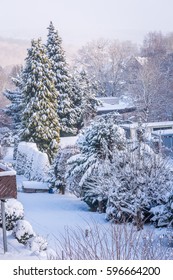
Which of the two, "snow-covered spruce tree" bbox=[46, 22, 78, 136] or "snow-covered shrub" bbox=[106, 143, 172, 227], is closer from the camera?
"snow-covered shrub" bbox=[106, 143, 172, 227]

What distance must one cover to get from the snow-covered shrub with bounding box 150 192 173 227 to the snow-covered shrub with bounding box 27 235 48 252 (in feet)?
5.65

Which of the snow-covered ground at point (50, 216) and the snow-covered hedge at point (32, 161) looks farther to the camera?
the snow-covered hedge at point (32, 161)

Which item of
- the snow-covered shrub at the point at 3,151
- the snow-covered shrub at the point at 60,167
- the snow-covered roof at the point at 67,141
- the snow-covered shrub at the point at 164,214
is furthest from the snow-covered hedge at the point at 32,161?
the snow-covered shrub at the point at 164,214

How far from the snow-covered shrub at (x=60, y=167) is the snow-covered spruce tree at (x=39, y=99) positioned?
0.32 m

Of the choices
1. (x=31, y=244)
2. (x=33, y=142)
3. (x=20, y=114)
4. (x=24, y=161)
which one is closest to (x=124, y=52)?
(x=31, y=244)

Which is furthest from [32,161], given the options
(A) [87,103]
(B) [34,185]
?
(A) [87,103]

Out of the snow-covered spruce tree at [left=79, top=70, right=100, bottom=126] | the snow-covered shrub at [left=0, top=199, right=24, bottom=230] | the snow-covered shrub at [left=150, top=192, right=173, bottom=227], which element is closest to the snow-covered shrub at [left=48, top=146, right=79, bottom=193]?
the snow-covered spruce tree at [left=79, top=70, right=100, bottom=126]

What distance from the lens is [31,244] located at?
568cm

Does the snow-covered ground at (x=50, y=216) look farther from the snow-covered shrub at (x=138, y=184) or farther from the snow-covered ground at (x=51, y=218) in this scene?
the snow-covered shrub at (x=138, y=184)

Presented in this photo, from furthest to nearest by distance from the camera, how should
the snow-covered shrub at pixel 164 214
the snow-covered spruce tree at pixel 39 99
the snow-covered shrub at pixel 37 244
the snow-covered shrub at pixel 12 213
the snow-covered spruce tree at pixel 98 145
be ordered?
the snow-covered spruce tree at pixel 39 99 < the snow-covered spruce tree at pixel 98 145 < the snow-covered shrub at pixel 12 213 < the snow-covered shrub at pixel 164 214 < the snow-covered shrub at pixel 37 244

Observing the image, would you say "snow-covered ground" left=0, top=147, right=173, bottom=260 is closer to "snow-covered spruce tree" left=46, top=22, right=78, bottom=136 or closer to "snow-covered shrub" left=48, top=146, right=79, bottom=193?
"snow-covered shrub" left=48, top=146, right=79, bottom=193

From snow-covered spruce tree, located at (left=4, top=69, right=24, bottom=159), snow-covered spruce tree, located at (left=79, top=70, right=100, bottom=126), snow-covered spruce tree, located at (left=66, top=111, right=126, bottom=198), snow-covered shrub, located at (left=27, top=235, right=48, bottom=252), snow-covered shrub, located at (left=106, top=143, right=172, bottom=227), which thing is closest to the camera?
snow-covered shrub, located at (left=27, top=235, right=48, bottom=252)

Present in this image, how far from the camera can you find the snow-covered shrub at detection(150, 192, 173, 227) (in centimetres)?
655

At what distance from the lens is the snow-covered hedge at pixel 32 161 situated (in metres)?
10.9
